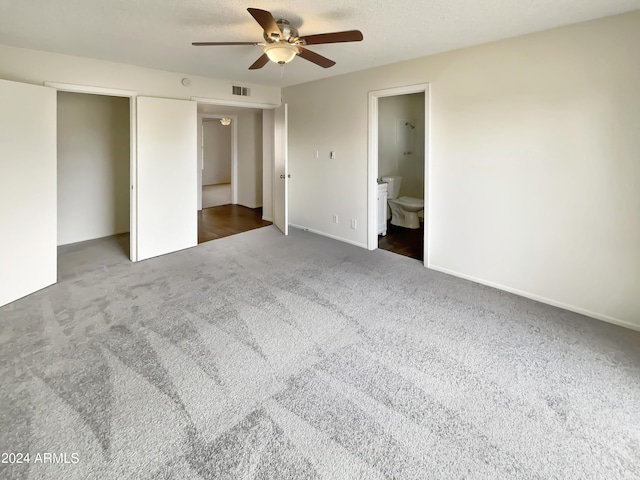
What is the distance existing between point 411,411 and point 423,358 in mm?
542

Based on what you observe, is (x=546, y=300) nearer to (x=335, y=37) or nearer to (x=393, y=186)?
(x=335, y=37)

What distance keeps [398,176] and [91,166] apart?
203 inches

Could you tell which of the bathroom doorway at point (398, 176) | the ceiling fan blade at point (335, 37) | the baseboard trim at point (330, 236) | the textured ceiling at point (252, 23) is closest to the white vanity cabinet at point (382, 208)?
the bathroom doorway at point (398, 176)

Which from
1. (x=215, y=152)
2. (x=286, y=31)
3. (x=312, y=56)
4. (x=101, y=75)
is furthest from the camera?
(x=215, y=152)

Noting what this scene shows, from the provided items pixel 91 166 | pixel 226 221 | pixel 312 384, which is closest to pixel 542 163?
pixel 312 384

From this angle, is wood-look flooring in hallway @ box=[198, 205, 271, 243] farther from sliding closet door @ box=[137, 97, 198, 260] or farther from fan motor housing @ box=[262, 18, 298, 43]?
fan motor housing @ box=[262, 18, 298, 43]

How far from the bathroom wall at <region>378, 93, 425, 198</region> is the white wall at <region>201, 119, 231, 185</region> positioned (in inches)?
300

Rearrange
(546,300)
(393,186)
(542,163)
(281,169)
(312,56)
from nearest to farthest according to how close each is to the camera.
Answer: (312,56) < (542,163) < (546,300) < (281,169) < (393,186)

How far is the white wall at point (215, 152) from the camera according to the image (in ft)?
39.1

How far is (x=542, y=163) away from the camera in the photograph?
10.1 ft

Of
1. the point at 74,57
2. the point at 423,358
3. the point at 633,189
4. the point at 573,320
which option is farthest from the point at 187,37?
the point at 573,320

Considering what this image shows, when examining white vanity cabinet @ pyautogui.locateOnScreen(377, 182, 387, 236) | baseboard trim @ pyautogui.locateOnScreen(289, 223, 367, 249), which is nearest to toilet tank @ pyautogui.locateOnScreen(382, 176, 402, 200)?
white vanity cabinet @ pyautogui.locateOnScreen(377, 182, 387, 236)

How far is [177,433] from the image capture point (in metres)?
1.68

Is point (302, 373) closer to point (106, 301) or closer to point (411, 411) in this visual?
point (411, 411)
